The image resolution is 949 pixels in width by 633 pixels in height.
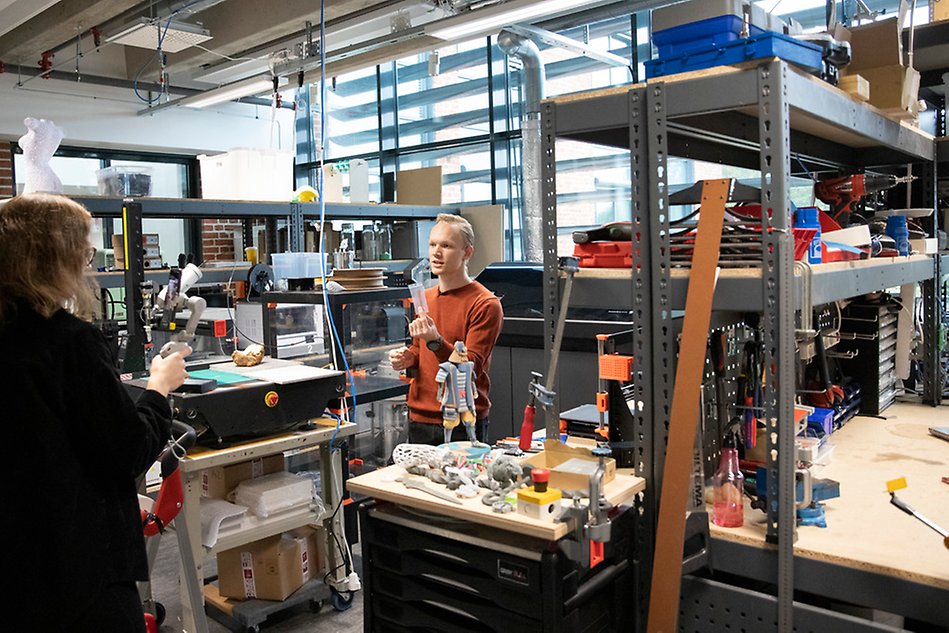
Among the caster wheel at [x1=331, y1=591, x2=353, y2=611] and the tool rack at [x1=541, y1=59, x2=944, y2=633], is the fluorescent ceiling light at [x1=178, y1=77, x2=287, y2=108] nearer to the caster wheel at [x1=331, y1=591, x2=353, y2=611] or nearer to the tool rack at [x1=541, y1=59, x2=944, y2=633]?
the caster wheel at [x1=331, y1=591, x2=353, y2=611]

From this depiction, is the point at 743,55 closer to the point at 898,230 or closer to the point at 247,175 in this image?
the point at 898,230

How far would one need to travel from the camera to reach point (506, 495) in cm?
154

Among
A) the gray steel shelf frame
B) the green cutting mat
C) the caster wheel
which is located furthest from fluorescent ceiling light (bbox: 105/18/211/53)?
the caster wheel

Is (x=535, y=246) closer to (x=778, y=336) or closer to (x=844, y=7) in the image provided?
(x=844, y=7)

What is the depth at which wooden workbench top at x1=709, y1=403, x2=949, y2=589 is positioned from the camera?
143 cm

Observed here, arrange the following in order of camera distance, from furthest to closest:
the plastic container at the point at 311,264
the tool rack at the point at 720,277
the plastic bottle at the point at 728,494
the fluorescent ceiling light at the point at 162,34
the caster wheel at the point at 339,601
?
the fluorescent ceiling light at the point at 162,34 → the plastic container at the point at 311,264 → the caster wheel at the point at 339,601 → the plastic bottle at the point at 728,494 → the tool rack at the point at 720,277

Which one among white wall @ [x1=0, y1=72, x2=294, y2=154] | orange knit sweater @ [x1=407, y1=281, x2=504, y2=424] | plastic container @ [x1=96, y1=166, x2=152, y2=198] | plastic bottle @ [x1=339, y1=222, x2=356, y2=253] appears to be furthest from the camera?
white wall @ [x1=0, y1=72, x2=294, y2=154]

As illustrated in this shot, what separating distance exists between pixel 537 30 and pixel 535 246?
4.66 feet

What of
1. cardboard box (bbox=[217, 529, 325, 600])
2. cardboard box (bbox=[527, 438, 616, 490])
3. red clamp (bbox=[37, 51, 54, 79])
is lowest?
cardboard box (bbox=[217, 529, 325, 600])

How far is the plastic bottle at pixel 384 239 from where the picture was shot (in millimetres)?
6219

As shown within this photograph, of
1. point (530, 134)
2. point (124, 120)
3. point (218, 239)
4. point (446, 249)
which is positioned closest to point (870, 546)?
point (446, 249)

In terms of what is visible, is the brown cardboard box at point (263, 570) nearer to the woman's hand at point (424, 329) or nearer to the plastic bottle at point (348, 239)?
the woman's hand at point (424, 329)

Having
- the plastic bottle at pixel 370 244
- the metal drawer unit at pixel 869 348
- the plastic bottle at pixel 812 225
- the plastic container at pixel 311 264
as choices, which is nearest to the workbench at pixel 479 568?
the plastic bottle at pixel 812 225

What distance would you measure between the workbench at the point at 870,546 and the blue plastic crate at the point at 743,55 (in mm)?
959
